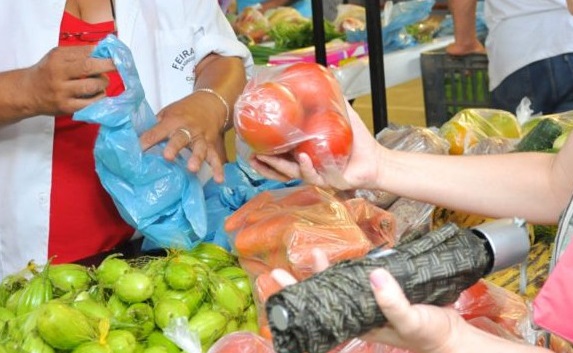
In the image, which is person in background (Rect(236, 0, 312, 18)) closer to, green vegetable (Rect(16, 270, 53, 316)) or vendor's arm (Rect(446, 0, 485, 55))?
vendor's arm (Rect(446, 0, 485, 55))

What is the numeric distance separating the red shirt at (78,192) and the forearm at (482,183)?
2.48 ft

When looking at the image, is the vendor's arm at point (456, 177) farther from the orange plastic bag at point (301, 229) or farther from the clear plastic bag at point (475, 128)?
the clear plastic bag at point (475, 128)

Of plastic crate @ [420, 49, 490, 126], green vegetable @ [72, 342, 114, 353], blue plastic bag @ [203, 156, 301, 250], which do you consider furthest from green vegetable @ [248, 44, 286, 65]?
green vegetable @ [72, 342, 114, 353]

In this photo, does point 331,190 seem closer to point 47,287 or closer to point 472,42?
point 47,287

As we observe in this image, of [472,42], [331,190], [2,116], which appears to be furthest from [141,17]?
[472,42]

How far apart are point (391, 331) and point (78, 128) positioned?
52.4 inches

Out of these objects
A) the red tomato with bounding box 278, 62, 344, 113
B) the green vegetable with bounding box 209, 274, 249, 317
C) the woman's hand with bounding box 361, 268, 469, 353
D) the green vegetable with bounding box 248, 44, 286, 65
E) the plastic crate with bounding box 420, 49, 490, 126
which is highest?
the red tomato with bounding box 278, 62, 344, 113

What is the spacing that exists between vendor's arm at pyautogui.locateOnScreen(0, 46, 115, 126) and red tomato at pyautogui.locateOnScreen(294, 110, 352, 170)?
460mm

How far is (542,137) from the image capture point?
2238mm

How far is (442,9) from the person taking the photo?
6695mm

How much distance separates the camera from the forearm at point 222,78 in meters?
2.14

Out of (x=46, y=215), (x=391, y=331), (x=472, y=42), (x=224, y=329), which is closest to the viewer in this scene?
(x=391, y=331)

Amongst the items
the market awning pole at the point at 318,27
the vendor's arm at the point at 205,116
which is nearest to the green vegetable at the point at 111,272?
the vendor's arm at the point at 205,116

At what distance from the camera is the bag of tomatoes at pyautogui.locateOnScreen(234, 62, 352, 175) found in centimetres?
158
